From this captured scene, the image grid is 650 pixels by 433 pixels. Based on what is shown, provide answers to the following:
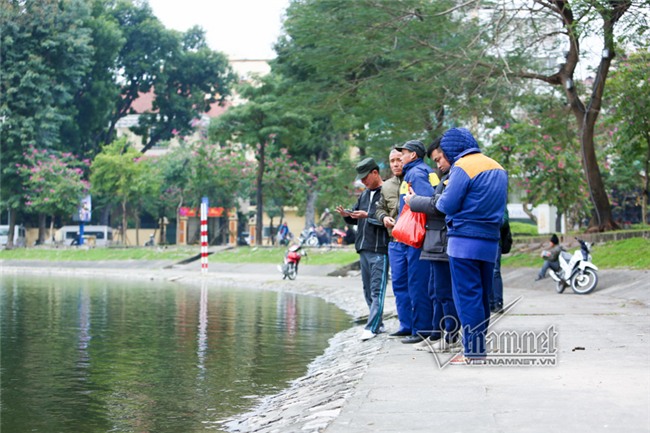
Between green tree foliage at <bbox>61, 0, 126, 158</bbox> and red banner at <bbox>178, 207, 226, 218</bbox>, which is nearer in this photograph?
green tree foliage at <bbox>61, 0, 126, 158</bbox>

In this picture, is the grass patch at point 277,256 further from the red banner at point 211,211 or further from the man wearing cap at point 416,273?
the man wearing cap at point 416,273

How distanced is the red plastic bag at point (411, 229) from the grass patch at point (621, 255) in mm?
10577

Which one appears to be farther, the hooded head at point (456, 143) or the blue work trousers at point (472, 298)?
the hooded head at point (456, 143)

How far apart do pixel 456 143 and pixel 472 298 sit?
1.09 m

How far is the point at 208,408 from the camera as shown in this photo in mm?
6852

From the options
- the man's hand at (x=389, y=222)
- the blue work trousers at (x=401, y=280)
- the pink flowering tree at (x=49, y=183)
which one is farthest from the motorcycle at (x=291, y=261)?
the pink flowering tree at (x=49, y=183)

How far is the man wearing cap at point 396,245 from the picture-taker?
8.73m

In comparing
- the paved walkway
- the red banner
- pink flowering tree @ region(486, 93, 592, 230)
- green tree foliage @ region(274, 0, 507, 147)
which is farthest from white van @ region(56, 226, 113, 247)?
the paved walkway

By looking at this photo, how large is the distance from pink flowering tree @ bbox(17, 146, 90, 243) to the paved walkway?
4343cm

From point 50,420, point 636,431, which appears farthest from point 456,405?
point 50,420

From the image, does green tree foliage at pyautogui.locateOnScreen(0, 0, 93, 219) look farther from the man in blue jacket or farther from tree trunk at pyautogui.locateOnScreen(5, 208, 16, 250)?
the man in blue jacket

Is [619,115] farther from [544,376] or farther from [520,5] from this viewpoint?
[544,376]

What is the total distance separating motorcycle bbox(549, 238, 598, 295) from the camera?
16438mm

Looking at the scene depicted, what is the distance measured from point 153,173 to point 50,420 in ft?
161
